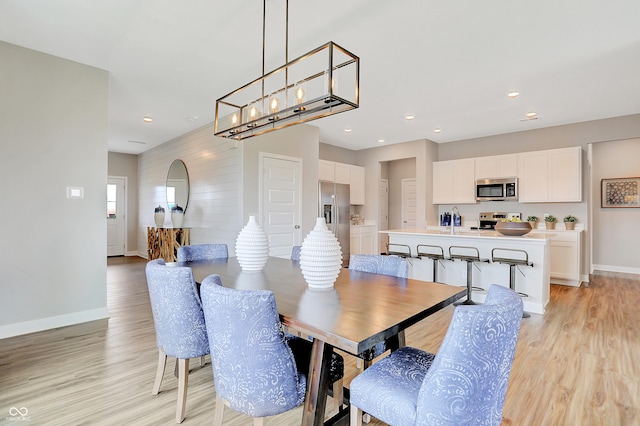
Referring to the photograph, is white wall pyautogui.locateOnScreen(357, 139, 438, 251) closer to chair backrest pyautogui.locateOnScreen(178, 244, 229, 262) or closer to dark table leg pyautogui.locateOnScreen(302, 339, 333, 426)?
chair backrest pyautogui.locateOnScreen(178, 244, 229, 262)

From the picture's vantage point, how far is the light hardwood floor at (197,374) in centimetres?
188

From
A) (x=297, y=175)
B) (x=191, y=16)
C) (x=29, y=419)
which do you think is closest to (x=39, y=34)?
(x=191, y=16)

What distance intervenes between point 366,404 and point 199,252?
2.18 meters

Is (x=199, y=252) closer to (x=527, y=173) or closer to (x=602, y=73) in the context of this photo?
(x=602, y=73)

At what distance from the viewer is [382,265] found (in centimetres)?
231

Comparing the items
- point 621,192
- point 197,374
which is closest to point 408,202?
point 621,192

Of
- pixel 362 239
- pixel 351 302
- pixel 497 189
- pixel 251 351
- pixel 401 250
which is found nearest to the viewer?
pixel 251 351

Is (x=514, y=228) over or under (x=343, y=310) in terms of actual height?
over

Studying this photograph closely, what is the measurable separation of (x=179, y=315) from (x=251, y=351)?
2.30ft

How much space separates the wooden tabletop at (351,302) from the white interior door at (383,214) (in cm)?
550

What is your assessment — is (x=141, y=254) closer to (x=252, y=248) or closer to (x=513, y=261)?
(x=252, y=248)

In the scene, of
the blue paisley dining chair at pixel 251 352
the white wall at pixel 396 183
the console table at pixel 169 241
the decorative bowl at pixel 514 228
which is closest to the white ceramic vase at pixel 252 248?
the blue paisley dining chair at pixel 251 352

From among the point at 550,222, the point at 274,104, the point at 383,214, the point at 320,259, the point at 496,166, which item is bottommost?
the point at 320,259

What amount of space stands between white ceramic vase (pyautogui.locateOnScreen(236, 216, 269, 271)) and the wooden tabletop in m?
0.08
